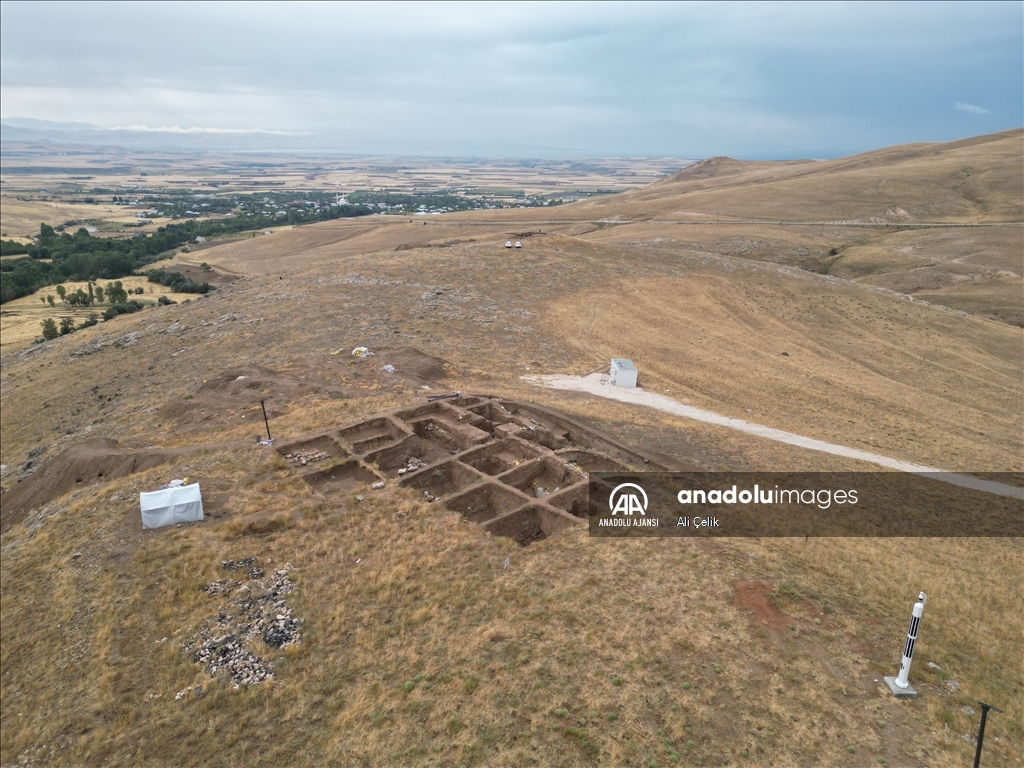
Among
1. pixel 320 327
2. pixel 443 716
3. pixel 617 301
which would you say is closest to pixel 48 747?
pixel 443 716

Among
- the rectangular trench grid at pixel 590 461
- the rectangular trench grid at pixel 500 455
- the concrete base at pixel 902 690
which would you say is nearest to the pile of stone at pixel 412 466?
the rectangular trench grid at pixel 500 455

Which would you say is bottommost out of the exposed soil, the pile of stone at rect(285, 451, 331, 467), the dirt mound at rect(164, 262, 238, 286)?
the dirt mound at rect(164, 262, 238, 286)

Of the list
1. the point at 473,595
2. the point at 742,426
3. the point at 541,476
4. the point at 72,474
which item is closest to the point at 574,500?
the point at 541,476

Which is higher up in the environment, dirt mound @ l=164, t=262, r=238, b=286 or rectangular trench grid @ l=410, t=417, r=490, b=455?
rectangular trench grid @ l=410, t=417, r=490, b=455

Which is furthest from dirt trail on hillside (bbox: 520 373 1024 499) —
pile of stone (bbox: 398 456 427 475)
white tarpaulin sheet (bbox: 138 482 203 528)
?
white tarpaulin sheet (bbox: 138 482 203 528)

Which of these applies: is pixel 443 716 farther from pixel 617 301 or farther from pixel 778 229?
pixel 778 229

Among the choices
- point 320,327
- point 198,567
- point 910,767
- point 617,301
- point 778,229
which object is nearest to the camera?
point 910,767

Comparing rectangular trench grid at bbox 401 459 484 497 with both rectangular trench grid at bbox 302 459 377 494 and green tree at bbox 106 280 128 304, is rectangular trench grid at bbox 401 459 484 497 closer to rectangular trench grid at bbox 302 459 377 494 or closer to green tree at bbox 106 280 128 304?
rectangular trench grid at bbox 302 459 377 494
